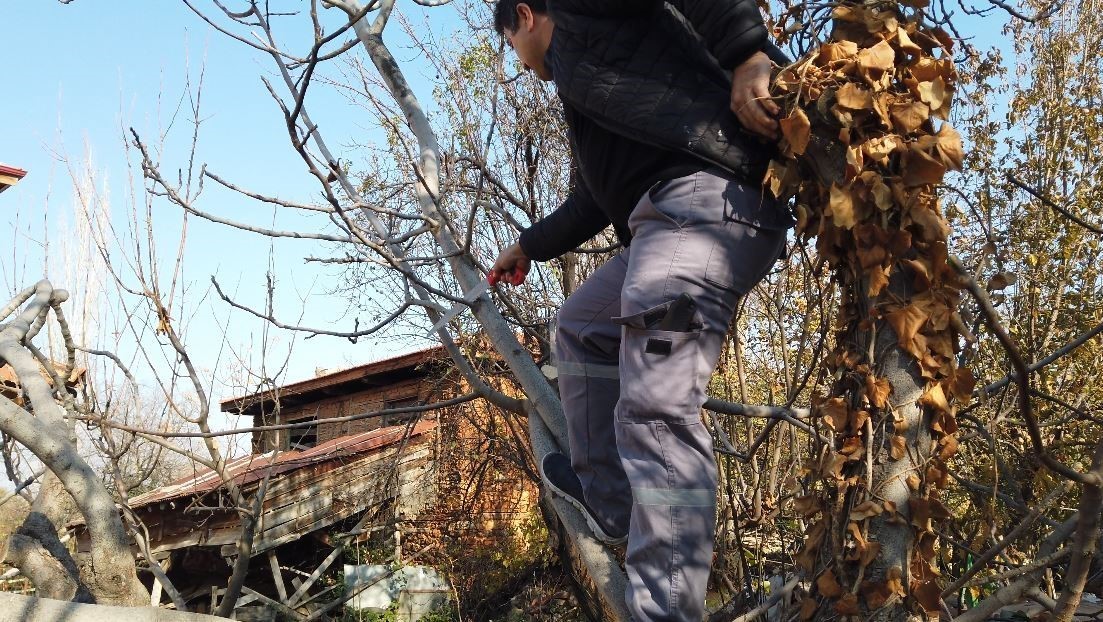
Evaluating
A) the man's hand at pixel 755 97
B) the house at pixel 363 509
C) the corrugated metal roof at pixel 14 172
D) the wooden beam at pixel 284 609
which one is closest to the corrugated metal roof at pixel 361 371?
the house at pixel 363 509

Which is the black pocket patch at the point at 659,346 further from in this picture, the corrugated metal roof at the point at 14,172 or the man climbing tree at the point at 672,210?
the corrugated metal roof at the point at 14,172

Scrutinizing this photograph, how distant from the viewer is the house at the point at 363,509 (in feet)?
32.1

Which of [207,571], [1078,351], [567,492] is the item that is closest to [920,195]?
[567,492]

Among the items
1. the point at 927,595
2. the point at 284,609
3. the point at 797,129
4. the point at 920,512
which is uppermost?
the point at 284,609

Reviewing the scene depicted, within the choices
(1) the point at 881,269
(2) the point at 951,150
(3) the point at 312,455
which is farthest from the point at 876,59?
(3) the point at 312,455

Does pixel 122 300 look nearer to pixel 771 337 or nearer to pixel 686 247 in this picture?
pixel 771 337

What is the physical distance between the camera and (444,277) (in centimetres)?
855

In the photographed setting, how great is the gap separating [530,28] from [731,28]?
58cm

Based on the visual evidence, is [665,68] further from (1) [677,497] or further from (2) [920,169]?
(1) [677,497]

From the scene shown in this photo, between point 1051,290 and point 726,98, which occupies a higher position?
point 1051,290

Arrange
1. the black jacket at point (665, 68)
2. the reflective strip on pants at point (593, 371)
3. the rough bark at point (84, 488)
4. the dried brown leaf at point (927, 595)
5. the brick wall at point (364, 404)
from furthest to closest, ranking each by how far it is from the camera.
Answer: the brick wall at point (364, 404) → the rough bark at point (84, 488) → the reflective strip on pants at point (593, 371) → the black jacket at point (665, 68) → the dried brown leaf at point (927, 595)

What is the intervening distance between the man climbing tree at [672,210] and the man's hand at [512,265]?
0.48 meters

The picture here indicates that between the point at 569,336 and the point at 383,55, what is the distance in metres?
1.27

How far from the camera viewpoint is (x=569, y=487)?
7.20 ft
